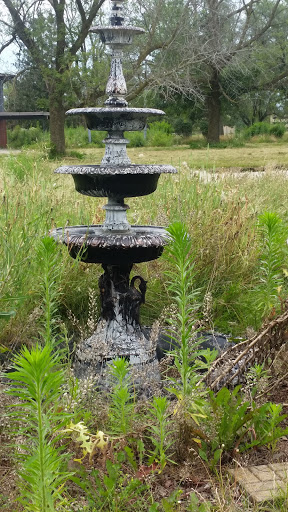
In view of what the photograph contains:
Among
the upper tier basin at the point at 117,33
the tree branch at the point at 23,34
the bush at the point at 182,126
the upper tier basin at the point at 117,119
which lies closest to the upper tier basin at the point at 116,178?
the upper tier basin at the point at 117,119

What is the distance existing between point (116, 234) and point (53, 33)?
16.7 meters

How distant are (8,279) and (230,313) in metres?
1.89

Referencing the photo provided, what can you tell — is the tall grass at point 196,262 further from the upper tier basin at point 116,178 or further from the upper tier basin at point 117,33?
the upper tier basin at point 117,33

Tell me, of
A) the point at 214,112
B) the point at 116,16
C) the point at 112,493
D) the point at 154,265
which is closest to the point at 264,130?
the point at 214,112

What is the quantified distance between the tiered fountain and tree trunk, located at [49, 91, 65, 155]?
16.4 m

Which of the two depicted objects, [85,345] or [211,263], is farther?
[211,263]

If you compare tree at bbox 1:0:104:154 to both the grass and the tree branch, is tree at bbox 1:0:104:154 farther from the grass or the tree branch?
the grass

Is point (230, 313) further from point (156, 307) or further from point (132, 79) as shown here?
point (132, 79)

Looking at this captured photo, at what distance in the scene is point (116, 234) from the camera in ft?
11.8

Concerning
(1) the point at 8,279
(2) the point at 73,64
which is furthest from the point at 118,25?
(2) the point at 73,64

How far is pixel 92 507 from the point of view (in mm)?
2262

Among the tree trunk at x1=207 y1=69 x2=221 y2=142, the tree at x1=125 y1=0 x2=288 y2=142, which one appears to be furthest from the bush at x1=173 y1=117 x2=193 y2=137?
the tree at x1=125 y1=0 x2=288 y2=142

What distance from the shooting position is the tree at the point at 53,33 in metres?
18.3

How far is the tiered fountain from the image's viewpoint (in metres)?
3.30
